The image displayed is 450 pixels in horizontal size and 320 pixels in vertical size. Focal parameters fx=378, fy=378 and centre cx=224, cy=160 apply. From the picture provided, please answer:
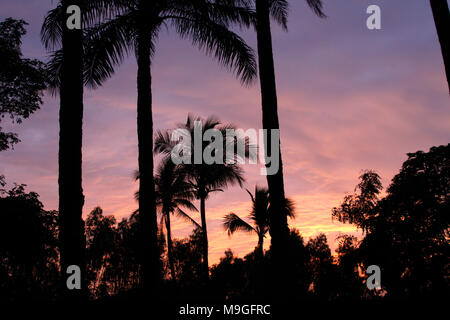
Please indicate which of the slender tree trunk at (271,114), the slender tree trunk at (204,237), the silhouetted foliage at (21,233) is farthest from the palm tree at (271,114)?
the slender tree trunk at (204,237)

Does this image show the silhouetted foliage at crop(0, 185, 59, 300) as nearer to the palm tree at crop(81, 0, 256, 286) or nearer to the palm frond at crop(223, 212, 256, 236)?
the palm tree at crop(81, 0, 256, 286)

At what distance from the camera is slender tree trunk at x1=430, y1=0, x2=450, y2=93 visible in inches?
278

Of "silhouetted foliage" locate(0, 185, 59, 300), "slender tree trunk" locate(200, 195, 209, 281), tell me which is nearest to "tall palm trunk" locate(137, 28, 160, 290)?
"silhouetted foliage" locate(0, 185, 59, 300)

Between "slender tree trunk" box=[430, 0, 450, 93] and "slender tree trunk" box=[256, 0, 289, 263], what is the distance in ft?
10.6

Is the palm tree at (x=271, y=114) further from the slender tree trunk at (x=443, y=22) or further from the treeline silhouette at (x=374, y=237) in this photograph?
the slender tree trunk at (x=443, y=22)

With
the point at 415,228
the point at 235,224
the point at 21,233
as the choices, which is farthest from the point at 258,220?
the point at 21,233

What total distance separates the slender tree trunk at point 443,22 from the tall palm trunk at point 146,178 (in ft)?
20.6

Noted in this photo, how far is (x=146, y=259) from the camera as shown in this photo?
8164mm

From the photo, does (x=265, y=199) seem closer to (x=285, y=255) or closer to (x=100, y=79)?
(x=100, y=79)

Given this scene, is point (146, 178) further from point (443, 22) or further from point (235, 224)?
point (235, 224)

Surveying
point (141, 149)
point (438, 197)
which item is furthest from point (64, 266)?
point (438, 197)

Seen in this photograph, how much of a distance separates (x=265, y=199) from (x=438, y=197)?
1314 cm

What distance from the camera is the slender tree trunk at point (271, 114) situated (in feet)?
23.6

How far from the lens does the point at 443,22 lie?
7.24 m
